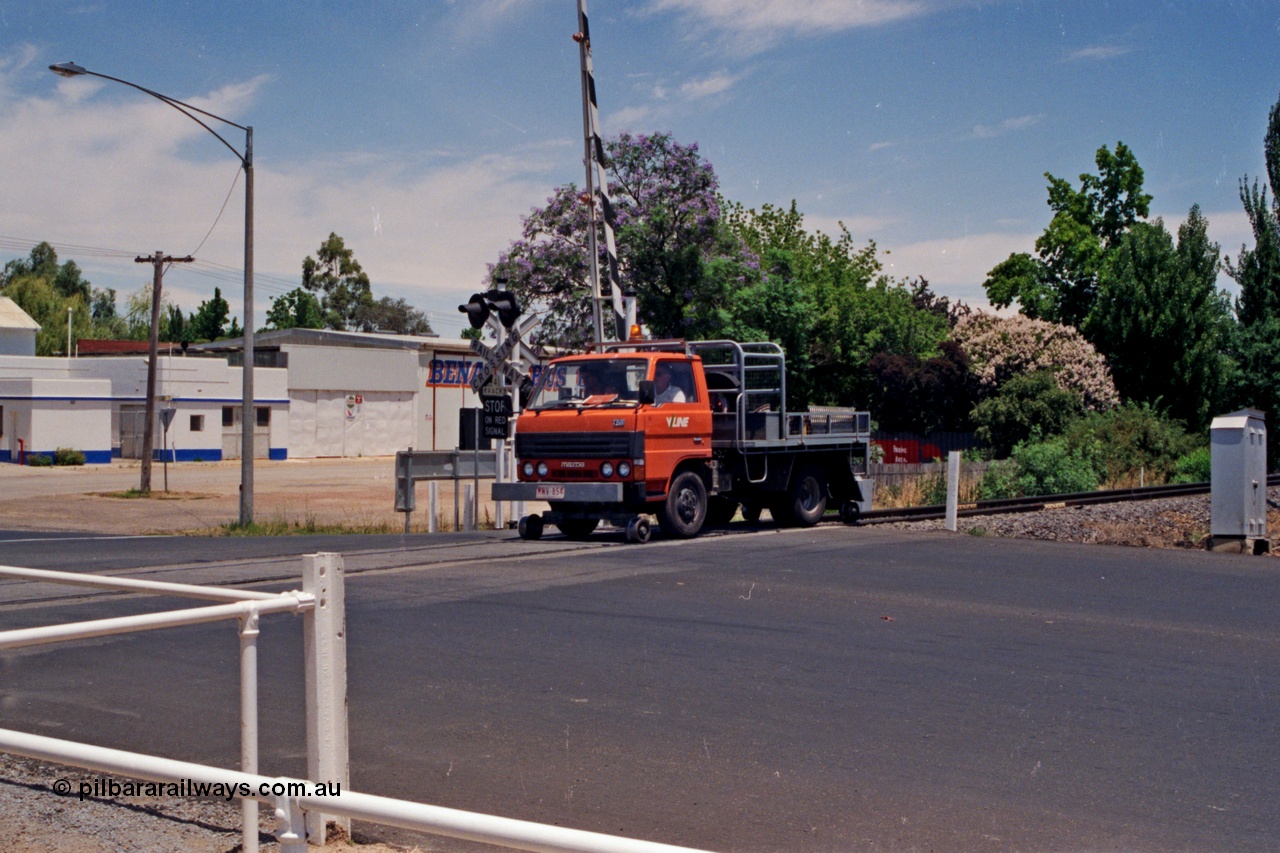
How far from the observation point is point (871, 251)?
222 feet

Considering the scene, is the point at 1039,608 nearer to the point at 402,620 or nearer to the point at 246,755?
the point at 402,620

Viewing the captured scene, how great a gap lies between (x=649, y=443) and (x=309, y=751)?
1165 cm

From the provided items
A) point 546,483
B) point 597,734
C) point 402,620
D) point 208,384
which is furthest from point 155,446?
point 597,734

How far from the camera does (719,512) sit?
2034cm

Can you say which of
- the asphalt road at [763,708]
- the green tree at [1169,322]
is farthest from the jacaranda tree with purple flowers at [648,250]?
the asphalt road at [763,708]

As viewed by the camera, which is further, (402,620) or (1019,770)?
(402,620)

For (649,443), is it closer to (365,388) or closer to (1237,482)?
(1237,482)

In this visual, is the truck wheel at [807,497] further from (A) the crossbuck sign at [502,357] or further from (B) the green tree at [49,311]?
(B) the green tree at [49,311]

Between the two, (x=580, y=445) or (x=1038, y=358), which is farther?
(x=1038, y=358)

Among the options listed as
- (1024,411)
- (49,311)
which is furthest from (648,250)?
(49,311)

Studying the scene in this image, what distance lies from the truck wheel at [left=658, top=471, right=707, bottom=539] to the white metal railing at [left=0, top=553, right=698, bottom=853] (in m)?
12.0

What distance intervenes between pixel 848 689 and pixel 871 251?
6194cm

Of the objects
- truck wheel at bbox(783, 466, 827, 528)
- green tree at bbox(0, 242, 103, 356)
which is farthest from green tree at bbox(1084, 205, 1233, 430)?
green tree at bbox(0, 242, 103, 356)

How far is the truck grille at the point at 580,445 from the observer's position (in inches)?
630
